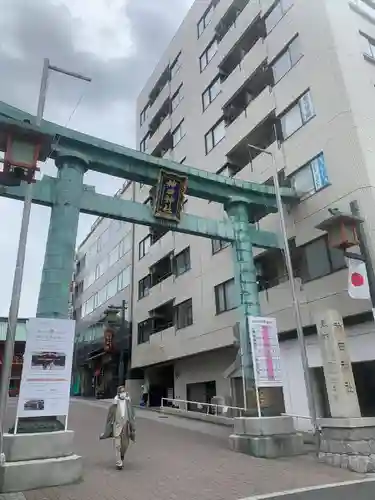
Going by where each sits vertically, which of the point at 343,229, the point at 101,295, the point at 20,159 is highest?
the point at 101,295

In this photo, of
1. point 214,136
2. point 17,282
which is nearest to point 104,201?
point 17,282

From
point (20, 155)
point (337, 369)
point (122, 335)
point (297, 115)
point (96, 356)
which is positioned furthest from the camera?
point (96, 356)

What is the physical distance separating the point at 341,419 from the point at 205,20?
27.6 m

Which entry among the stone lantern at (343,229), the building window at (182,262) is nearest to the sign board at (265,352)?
the stone lantern at (343,229)

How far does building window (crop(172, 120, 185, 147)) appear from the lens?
2859 centimetres

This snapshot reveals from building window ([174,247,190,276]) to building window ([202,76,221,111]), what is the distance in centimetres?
981

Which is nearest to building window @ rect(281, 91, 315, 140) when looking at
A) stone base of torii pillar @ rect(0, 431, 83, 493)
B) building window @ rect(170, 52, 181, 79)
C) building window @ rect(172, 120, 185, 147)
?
building window @ rect(172, 120, 185, 147)

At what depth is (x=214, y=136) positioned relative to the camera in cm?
2402

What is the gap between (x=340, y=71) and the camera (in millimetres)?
15484

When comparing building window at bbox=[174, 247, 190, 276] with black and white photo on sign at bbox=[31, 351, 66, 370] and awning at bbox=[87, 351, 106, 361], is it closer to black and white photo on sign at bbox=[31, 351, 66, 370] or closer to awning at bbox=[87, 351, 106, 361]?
awning at bbox=[87, 351, 106, 361]

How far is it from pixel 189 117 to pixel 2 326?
25050 mm

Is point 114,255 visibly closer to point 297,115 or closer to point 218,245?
point 218,245

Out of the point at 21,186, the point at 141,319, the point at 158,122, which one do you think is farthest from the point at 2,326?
the point at 21,186

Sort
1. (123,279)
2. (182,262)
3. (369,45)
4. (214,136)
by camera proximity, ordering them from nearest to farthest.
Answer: (369,45)
(214,136)
(182,262)
(123,279)
